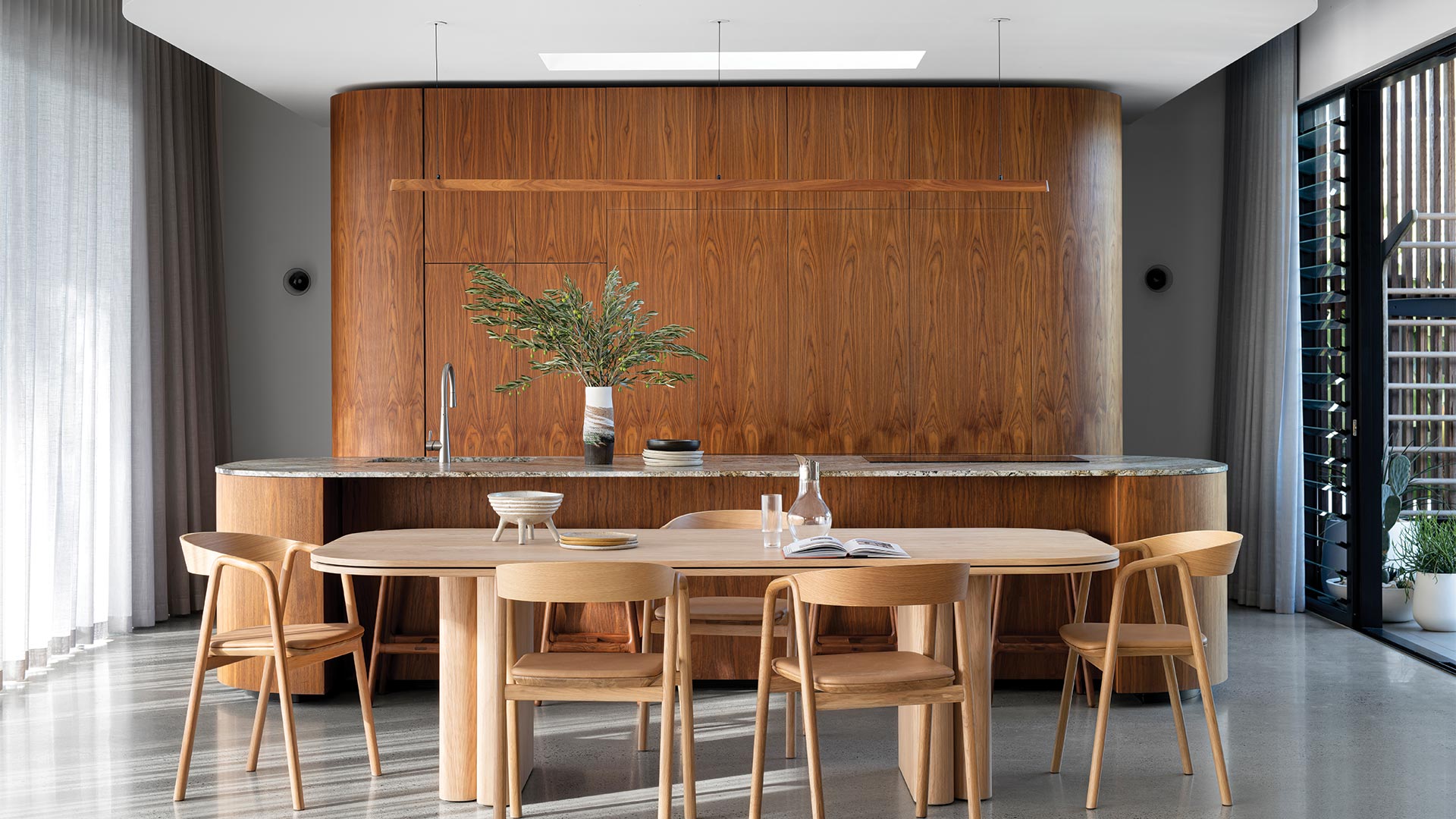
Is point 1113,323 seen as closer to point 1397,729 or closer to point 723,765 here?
point 1397,729

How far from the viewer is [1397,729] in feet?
13.3

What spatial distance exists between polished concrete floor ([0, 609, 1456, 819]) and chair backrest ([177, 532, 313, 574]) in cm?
65

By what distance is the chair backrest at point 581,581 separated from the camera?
284 cm

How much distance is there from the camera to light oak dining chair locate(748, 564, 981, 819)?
2.84m

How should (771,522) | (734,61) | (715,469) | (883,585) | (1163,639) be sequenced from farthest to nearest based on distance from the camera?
(734,61) < (715,469) < (1163,639) < (771,522) < (883,585)

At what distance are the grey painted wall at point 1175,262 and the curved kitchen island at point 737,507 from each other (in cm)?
243

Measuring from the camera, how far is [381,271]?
5.96 meters

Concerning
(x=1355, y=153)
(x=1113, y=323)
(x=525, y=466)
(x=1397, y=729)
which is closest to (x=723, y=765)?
(x=525, y=466)

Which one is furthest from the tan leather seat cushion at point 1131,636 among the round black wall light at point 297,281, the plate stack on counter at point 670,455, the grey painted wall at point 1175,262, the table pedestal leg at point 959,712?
the round black wall light at point 297,281

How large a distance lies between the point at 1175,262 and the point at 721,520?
411 centimetres

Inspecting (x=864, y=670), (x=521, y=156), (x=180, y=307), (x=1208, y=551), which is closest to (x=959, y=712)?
(x=864, y=670)

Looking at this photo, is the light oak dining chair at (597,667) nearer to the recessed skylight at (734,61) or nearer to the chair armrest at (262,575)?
the chair armrest at (262,575)

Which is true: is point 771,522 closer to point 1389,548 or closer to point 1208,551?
point 1208,551

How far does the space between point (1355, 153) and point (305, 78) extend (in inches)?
205
